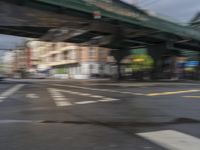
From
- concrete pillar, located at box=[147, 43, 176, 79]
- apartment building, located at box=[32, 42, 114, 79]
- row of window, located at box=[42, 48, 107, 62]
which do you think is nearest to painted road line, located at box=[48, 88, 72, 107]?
concrete pillar, located at box=[147, 43, 176, 79]


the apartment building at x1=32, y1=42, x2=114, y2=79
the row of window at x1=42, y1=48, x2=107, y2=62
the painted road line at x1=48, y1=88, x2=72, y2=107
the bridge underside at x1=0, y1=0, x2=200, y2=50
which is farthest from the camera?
the row of window at x1=42, y1=48, x2=107, y2=62

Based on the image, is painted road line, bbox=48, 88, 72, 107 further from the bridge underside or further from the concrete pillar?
the concrete pillar

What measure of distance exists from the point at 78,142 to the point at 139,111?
456 cm

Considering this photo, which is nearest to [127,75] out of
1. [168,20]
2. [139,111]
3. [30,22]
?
[168,20]

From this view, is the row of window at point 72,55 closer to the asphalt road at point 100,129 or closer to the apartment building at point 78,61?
the apartment building at point 78,61

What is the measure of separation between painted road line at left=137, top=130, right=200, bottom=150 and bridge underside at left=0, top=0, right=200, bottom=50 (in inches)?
936

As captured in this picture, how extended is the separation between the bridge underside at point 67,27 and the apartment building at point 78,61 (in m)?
23.4

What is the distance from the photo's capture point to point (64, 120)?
881 centimetres

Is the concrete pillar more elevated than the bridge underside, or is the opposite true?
the bridge underside

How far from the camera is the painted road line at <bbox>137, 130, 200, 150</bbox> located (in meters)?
5.94

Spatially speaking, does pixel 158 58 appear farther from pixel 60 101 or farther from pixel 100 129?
pixel 100 129

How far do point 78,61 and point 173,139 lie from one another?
84.4m

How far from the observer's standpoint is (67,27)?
37.9 meters

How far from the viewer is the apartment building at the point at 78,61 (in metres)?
84.1
